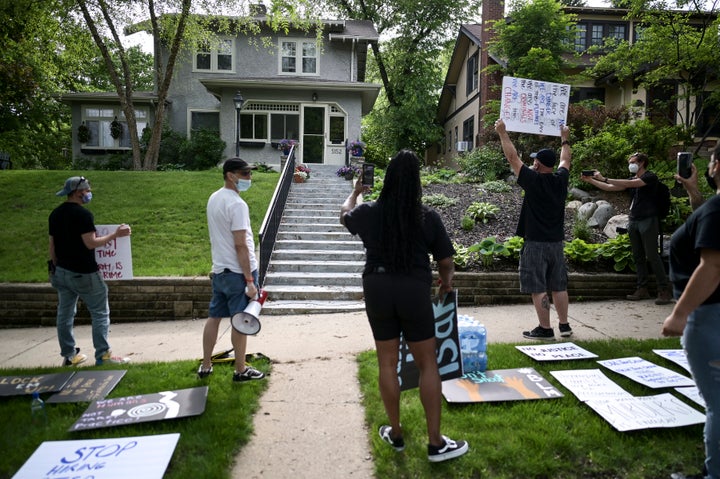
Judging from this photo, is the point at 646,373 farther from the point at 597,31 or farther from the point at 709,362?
the point at 597,31

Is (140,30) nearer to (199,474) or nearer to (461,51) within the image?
(461,51)

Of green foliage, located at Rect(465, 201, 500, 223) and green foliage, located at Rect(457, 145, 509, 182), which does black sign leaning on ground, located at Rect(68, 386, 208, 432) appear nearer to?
green foliage, located at Rect(465, 201, 500, 223)

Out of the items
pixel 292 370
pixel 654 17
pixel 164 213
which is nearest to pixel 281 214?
pixel 164 213

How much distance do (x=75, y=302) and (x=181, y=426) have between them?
2285mm

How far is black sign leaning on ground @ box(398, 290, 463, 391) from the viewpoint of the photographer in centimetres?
356

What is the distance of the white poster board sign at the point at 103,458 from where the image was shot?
2.81 m

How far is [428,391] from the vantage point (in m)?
2.86

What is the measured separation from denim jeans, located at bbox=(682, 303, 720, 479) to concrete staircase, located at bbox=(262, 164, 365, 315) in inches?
204

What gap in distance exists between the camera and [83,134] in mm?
20656

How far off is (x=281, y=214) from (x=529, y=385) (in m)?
7.71

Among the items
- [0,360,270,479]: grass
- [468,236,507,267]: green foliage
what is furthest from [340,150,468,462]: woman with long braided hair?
[468,236,507,267]: green foliage

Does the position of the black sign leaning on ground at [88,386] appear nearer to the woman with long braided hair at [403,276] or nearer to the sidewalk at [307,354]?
the sidewalk at [307,354]

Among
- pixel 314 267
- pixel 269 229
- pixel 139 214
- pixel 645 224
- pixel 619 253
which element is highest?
pixel 645 224

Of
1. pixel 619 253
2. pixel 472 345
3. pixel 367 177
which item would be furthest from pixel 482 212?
pixel 367 177
